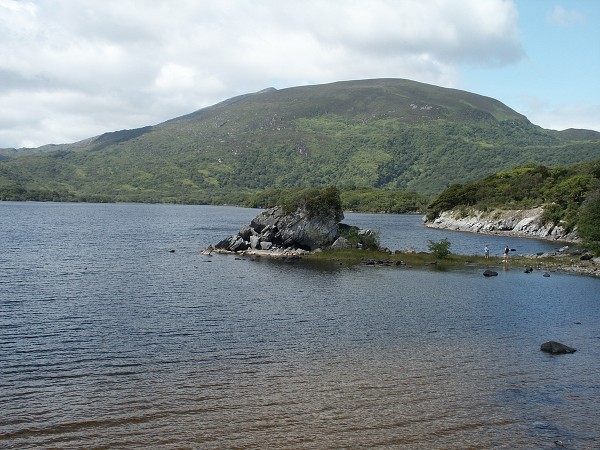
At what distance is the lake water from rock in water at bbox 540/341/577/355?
639 mm

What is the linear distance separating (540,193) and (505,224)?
20.0m

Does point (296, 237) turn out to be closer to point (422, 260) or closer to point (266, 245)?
point (266, 245)

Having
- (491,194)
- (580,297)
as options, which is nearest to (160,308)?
(580,297)

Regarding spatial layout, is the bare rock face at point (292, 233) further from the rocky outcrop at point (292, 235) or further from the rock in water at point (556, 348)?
the rock in water at point (556, 348)

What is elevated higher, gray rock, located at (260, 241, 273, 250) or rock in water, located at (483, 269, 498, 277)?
gray rock, located at (260, 241, 273, 250)

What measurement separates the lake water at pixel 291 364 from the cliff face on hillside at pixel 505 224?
275 feet

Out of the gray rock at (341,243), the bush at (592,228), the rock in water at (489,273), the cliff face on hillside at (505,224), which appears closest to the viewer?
the rock in water at (489,273)

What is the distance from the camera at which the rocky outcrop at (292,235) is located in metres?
94.4

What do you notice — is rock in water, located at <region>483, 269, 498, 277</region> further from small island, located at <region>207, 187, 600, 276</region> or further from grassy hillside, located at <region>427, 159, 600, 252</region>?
grassy hillside, located at <region>427, 159, 600, 252</region>

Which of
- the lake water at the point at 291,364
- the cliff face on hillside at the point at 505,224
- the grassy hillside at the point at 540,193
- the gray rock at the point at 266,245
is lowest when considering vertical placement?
the lake water at the point at 291,364

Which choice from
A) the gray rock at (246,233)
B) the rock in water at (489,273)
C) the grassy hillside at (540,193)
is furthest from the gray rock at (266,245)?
the grassy hillside at (540,193)

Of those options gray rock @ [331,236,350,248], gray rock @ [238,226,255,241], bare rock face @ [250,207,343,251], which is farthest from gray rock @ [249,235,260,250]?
gray rock @ [331,236,350,248]

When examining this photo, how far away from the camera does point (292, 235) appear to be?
9538 centimetres

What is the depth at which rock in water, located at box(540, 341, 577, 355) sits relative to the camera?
112ft
